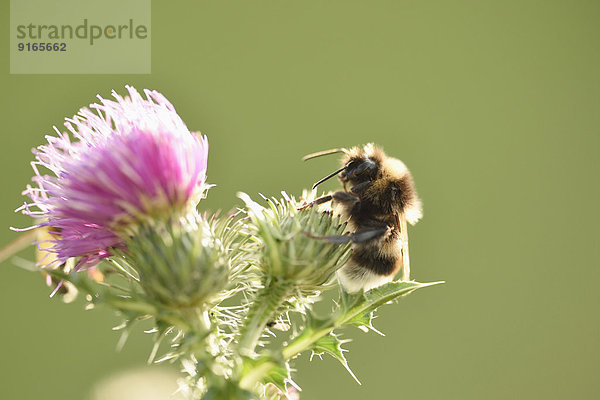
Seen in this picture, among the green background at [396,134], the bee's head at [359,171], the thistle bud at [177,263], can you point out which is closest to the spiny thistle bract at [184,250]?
the thistle bud at [177,263]

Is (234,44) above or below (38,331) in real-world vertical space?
above

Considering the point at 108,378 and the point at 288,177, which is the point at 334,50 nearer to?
the point at 288,177

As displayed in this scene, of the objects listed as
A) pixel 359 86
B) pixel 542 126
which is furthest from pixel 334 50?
pixel 542 126

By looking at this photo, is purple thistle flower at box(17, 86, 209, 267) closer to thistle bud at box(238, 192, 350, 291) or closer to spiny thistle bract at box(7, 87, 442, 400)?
spiny thistle bract at box(7, 87, 442, 400)

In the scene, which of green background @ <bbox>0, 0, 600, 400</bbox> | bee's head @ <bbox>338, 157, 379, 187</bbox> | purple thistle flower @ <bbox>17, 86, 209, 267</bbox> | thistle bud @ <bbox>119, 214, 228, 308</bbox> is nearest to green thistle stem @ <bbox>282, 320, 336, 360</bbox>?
thistle bud @ <bbox>119, 214, 228, 308</bbox>

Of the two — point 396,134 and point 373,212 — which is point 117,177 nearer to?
point 373,212

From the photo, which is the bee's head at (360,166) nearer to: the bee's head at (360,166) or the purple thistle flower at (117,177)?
the bee's head at (360,166)
